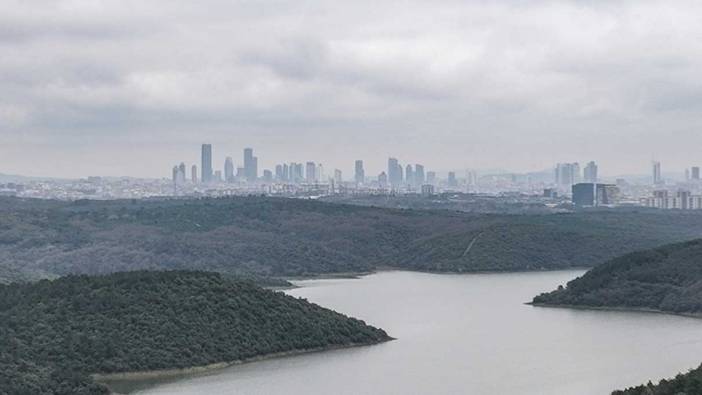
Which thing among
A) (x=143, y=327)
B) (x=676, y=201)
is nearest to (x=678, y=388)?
(x=143, y=327)

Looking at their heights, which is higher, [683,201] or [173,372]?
[683,201]

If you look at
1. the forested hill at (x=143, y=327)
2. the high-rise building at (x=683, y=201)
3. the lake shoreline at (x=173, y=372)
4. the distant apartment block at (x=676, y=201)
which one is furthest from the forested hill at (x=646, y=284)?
the distant apartment block at (x=676, y=201)

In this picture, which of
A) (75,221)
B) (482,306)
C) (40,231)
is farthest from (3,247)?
(482,306)

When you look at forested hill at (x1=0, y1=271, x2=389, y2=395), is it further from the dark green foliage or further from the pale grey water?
the dark green foliage

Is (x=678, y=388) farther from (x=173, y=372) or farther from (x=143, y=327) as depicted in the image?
→ (x=143, y=327)

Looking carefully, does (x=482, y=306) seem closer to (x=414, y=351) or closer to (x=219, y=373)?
(x=414, y=351)

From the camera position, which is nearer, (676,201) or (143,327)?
(143,327)

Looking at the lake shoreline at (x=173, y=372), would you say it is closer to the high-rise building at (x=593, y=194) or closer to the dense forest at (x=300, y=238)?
the dense forest at (x=300, y=238)
